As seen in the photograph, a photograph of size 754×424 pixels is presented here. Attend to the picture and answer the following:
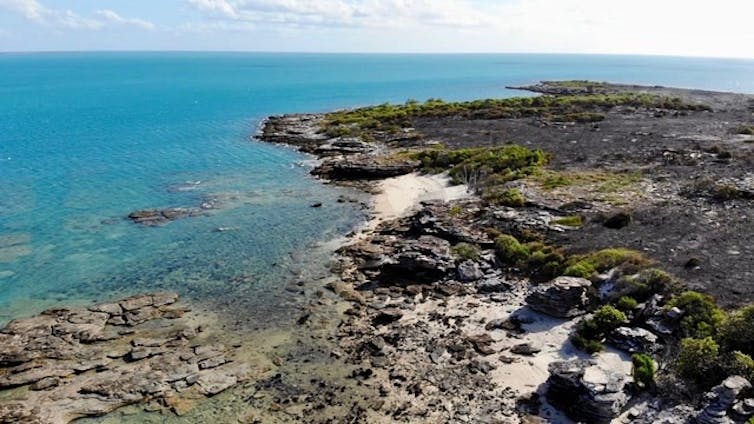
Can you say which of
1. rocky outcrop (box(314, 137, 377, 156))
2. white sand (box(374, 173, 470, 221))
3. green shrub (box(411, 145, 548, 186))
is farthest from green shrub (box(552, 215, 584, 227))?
rocky outcrop (box(314, 137, 377, 156))

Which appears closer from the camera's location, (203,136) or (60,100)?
(203,136)

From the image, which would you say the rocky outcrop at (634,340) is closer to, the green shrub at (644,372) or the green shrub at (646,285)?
the green shrub at (644,372)

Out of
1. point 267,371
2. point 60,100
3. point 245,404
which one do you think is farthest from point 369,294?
point 60,100

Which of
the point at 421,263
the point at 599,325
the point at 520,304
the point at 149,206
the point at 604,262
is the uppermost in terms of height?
the point at 604,262

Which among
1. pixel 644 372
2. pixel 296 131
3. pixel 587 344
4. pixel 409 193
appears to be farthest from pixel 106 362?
pixel 296 131

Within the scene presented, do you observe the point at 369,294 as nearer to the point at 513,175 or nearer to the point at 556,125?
the point at 513,175

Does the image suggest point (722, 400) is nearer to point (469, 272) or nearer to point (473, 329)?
point (473, 329)
